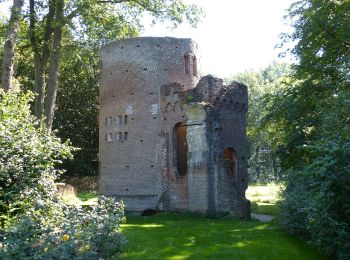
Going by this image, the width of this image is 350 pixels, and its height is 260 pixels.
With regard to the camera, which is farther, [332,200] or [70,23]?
[70,23]

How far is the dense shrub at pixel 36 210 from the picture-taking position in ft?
25.8

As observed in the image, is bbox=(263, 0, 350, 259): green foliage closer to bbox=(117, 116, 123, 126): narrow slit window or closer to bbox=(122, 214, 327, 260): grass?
bbox=(122, 214, 327, 260): grass

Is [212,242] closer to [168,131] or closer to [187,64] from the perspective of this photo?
[168,131]

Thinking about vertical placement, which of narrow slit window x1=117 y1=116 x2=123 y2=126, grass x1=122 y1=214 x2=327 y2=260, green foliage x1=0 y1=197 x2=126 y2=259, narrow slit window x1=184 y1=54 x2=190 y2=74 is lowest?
grass x1=122 y1=214 x2=327 y2=260

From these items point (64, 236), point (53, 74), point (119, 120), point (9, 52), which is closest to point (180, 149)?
point (119, 120)

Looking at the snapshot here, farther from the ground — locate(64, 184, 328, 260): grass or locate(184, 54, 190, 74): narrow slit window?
locate(184, 54, 190, 74): narrow slit window

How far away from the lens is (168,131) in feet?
72.8

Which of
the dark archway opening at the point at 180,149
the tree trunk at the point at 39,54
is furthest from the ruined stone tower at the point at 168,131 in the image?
the tree trunk at the point at 39,54

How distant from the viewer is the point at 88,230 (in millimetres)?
9805

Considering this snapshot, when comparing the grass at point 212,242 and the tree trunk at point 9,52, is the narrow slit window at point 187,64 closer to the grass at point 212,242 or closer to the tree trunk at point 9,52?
the grass at point 212,242

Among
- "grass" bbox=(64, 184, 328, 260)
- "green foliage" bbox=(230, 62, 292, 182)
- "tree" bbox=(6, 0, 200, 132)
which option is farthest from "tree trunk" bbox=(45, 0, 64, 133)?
"green foliage" bbox=(230, 62, 292, 182)

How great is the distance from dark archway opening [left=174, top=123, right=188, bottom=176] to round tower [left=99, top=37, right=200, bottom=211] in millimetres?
944

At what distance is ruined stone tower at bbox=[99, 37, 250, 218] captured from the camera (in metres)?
20.4

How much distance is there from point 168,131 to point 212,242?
9.84 m
